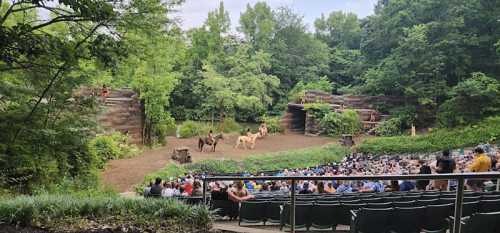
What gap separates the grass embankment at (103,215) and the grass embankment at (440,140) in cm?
2301

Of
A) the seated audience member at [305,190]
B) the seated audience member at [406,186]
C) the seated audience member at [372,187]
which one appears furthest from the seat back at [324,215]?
the seated audience member at [305,190]

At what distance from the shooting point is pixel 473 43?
30953 mm

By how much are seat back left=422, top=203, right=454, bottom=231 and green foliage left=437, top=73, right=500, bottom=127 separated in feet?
86.6

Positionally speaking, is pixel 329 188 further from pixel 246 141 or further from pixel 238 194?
pixel 246 141

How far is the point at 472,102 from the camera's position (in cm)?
2789

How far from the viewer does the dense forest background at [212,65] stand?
10023 millimetres

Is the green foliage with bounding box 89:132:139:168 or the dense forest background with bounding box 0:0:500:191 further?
the green foliage with bounding box 89:132:139:168

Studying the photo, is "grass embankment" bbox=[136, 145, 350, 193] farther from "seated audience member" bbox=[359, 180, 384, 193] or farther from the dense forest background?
"seated audience member" bbox=[359, 180, 384, 193]

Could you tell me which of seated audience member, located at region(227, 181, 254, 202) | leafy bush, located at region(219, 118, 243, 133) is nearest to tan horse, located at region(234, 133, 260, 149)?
leafy bush, located at region(219, 118, 243, 133)

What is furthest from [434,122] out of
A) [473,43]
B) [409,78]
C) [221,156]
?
[221,156]

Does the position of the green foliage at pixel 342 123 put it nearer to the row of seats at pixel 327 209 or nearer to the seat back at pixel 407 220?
the row of seats at pixel 327 209

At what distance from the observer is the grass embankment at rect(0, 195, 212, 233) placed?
4.16 metres

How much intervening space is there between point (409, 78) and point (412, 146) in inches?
385

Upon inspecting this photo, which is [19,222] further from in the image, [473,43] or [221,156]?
[473,43]
